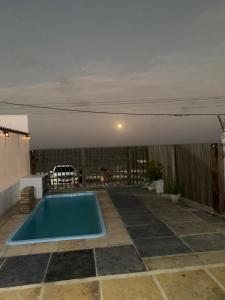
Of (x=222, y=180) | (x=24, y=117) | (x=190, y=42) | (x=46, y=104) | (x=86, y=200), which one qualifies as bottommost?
(x=86, y=200)

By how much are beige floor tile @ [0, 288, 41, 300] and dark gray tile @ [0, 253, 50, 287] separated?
0.20m

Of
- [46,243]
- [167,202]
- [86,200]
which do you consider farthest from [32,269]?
[86,200]

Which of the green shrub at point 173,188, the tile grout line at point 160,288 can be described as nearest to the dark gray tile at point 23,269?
the tile grout line at point 160,288

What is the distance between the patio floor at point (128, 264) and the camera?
3625mm

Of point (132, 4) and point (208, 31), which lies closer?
point (132, 4)

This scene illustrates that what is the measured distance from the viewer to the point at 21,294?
3643mm

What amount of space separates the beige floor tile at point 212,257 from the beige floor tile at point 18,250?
315 centimetres

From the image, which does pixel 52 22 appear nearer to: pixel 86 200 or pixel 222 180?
pixel 86 200

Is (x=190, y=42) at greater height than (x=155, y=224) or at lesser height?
greater

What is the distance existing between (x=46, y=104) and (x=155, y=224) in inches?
540

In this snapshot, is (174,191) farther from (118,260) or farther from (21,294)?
(21,294)

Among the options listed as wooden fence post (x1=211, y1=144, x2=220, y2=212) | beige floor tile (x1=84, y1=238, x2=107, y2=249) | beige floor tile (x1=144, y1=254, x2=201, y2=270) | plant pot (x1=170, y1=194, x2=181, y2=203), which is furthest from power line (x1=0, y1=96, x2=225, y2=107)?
beige floor tile (x1=144, y1=254, x2=201, y2=270)

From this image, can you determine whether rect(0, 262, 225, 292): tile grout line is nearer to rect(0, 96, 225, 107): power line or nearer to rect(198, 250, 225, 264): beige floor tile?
rect(198, 250, 225, 264): beige floor tile

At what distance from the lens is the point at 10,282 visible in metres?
3.98
